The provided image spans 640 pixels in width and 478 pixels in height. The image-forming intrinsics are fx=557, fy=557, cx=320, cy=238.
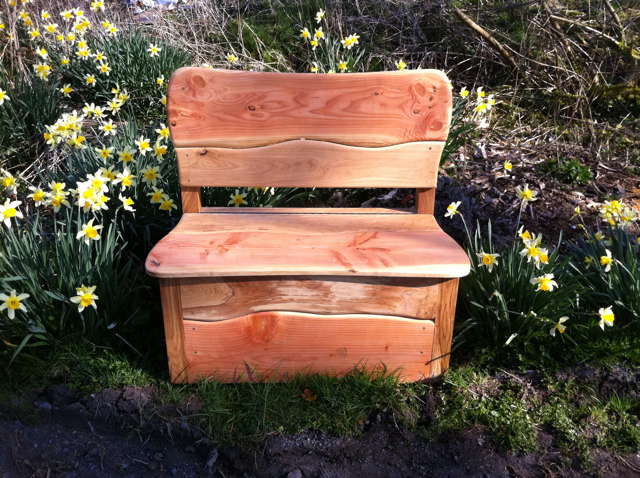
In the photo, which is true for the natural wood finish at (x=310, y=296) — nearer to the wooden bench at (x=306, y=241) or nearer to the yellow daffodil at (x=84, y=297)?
the wooden bench at (x=306, y=241)

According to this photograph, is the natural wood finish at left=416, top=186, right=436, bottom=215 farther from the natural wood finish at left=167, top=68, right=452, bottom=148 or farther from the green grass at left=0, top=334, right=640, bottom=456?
the green grass at left=0, top=334, right=640, bottom=456

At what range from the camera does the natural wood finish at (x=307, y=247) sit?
6.12 feet

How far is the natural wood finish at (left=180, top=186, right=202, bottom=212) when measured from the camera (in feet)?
7.64

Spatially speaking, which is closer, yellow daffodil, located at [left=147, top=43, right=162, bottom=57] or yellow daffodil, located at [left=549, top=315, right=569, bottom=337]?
yellow daffodil, located at [left=549, top=315, right=569, bottom=337]

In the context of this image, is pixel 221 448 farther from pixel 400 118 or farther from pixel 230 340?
pixel 400 118

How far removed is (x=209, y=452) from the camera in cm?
193

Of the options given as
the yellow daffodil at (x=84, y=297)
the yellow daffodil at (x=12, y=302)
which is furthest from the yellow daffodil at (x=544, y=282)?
the yellow daffodil at (x=12, y=302)

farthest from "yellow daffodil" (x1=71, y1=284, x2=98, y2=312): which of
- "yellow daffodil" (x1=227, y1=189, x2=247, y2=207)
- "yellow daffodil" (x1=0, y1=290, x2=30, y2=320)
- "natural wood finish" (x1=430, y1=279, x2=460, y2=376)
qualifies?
"natural wood finish" (x1=430, y1=279, x2=460, y2=376)

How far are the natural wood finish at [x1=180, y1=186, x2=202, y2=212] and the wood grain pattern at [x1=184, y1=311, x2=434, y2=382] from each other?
553 millimetres

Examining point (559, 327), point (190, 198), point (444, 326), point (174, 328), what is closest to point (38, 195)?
point (190, 198)

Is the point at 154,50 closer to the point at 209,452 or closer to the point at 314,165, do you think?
the point at 314,165

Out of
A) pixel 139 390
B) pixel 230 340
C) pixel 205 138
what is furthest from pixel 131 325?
pixel 205 138

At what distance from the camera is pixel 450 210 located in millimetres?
2340

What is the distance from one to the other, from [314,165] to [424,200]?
0.49m
